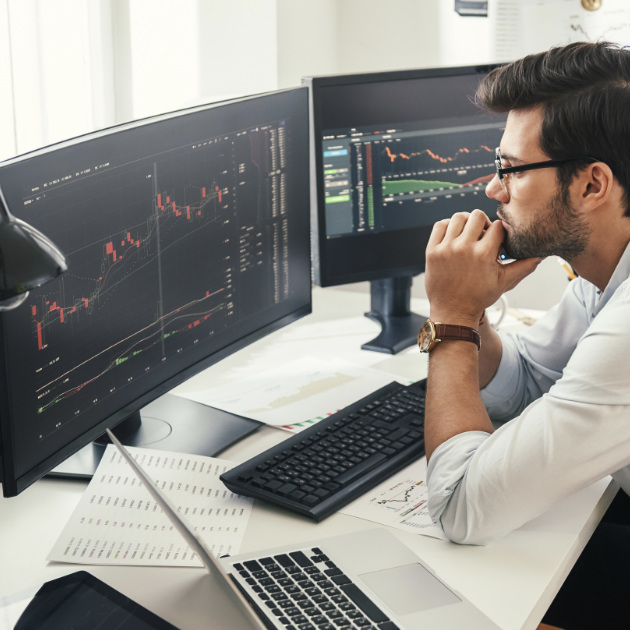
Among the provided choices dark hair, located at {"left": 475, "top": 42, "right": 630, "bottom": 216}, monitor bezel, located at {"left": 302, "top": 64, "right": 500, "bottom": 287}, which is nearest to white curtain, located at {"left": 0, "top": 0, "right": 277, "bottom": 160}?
monitor bezel, located at {"left": 302, "top": 64, "right": 500, "bottom": 287}

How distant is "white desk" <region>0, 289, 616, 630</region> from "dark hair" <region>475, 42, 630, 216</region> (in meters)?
0.45

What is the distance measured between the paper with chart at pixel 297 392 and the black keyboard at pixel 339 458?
0.22 ft

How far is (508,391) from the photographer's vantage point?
57.6 inches

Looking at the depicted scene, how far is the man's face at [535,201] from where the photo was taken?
1.25 metres

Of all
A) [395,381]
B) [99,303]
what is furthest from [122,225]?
[395,381]

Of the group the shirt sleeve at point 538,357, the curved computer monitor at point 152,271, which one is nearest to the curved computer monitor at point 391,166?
the curved computer monitor at point 152,271

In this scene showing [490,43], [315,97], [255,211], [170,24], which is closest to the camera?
[255,211]

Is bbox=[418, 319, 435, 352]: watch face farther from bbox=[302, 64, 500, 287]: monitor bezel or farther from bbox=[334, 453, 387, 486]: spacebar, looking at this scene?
bbox=[302, 64, 500, 287]: monitor bezel

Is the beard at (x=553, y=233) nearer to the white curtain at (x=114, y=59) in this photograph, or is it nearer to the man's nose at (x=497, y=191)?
the man's nose at (x=497, y=191)

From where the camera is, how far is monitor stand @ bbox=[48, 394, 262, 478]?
125cm

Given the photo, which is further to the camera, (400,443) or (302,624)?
(400,443)

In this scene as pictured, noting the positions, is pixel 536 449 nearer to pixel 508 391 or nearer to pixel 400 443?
pixel 400 443

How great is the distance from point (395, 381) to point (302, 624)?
26.9 inches

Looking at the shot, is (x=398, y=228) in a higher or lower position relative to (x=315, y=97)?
lower
